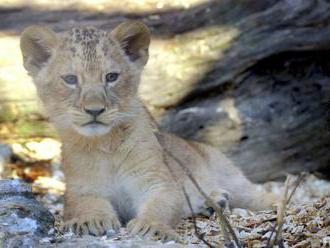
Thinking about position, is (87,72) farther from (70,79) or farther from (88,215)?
(88,215)

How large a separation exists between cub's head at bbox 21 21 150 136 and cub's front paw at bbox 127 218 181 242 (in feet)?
2.20

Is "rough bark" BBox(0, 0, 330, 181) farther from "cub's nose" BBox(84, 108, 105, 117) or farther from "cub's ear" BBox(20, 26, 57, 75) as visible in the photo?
"cub's nose" BBox(84, 108, 105, 117)

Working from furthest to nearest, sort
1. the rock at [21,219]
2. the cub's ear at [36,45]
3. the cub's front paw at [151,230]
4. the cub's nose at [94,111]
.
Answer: the cub's ear at [36,45]
the cub's nose at [94,111]
the cub's front paw at [151,230]
the rock at [21,219]

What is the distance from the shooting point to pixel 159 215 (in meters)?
4.83

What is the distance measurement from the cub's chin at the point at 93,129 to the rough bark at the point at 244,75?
97.3 inches

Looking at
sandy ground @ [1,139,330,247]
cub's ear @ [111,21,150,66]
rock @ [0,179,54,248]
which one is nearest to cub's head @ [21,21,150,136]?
cub's ear @ [111,21,150,66]

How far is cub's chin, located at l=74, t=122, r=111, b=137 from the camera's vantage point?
4.87 m

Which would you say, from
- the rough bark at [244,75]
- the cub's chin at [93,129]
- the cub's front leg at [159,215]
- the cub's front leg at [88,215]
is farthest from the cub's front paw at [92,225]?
the rough bark at [244,75]

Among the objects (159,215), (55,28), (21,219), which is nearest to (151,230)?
(159,215)

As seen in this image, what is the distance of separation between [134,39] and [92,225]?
1.52 metres

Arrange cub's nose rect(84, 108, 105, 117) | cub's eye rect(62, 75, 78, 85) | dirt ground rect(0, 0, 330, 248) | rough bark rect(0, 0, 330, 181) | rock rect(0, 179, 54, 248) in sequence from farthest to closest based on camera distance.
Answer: dirt ground rect(0, 0, 330, 248) → rough bark rect(0, 0, 330, 181) → cub's eye rect(62, 75, 78, 85) → cub's nose rect(84, 108, 105, 117) → rock rect(0, 179, 54, 248)

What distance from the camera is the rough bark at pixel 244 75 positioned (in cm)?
725

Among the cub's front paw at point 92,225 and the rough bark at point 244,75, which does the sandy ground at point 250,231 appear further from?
the rough bark at point 244,75

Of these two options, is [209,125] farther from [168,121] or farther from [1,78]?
[1,78]
